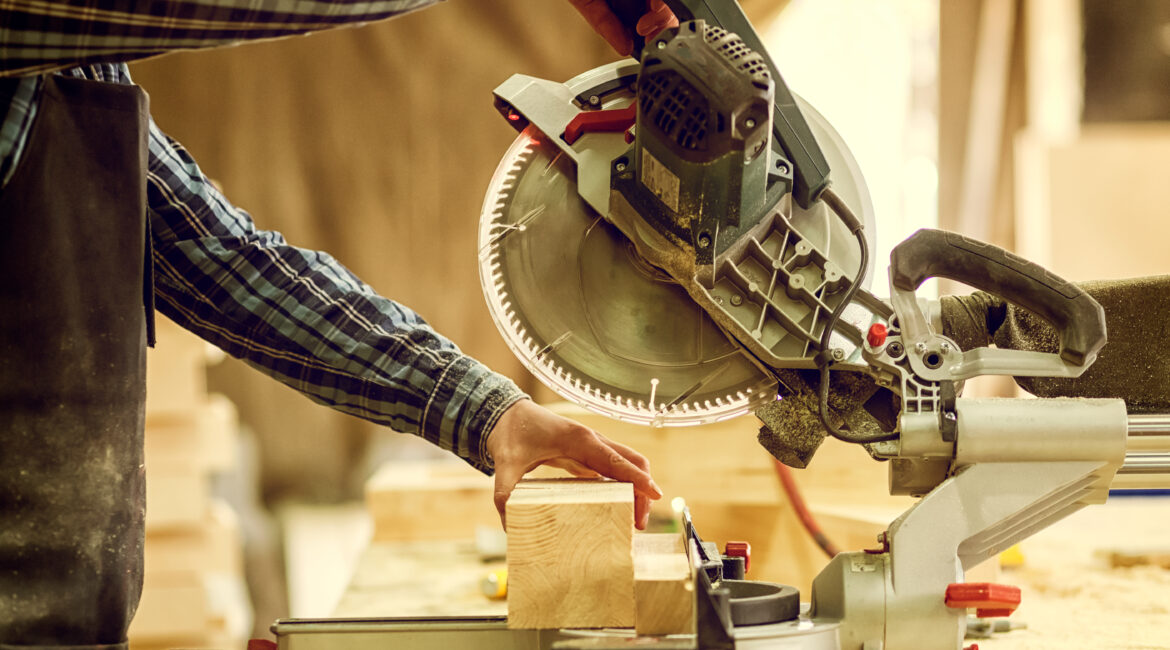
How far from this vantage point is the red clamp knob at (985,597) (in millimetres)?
833

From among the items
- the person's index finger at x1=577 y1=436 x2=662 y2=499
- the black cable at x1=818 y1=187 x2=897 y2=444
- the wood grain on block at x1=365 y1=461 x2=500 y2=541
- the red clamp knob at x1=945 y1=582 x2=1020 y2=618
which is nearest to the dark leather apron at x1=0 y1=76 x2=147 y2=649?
the person's index finger at x1=577 y1=436 x2=662 y2=499

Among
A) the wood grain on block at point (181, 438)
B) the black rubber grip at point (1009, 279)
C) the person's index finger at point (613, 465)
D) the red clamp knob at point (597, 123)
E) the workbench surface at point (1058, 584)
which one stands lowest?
the workbench surface at point (1058, 584)

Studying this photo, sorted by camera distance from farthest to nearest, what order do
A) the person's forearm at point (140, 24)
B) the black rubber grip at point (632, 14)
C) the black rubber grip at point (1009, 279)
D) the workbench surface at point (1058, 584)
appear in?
1. the workbench surface at point (1058, 584)
2. the black rubber grip at point (632, 14)
3. the black rubber grip at point (1009, 279)
4. the person's forearm at point (140, 24)

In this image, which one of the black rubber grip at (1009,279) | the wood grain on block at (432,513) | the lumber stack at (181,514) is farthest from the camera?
the lumber stack at (181,514)

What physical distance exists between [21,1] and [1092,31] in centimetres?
310

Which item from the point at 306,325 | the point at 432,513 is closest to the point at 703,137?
the point at 306,325

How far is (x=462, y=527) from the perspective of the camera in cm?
210

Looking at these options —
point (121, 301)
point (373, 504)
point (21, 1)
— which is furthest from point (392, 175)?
point (21, 1)

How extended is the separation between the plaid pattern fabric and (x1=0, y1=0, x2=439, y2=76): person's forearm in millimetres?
391

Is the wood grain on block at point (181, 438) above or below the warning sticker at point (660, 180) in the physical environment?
below

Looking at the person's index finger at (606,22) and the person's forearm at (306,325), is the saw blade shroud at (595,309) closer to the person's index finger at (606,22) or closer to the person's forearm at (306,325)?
the person's index finger at (606,22)

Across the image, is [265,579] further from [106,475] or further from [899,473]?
[899,473]

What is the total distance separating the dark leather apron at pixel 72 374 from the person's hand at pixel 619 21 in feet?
1.64

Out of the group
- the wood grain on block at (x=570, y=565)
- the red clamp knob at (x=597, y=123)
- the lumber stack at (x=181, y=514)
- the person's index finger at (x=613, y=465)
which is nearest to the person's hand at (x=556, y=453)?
the person's index finger at (x=613, y=465)
